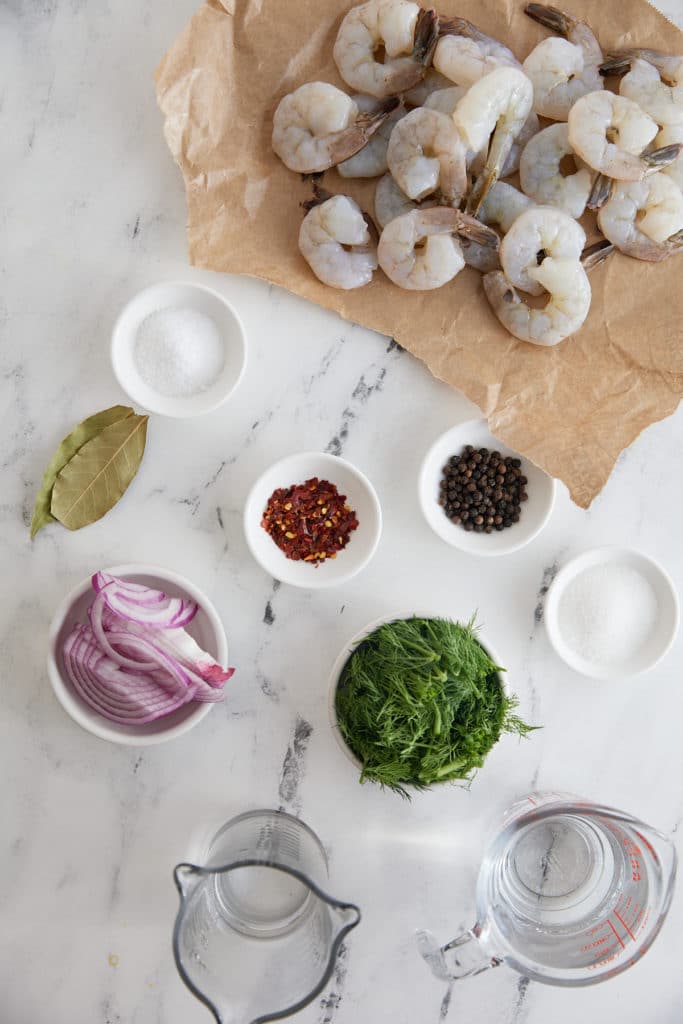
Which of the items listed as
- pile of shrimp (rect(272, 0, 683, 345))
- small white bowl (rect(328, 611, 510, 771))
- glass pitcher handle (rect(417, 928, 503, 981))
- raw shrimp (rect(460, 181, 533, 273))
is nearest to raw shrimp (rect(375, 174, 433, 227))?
pile of shrimp (rect(272, 0, 683, 345))

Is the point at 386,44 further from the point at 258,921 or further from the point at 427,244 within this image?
the point at 258,921

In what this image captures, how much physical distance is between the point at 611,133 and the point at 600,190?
0.10m

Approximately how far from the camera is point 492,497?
169 cm

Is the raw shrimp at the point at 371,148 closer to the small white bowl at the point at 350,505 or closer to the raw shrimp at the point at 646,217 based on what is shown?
the raw shrimp at the point at 646,217

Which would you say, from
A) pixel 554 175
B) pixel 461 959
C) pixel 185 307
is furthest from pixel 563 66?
pixel 461 959

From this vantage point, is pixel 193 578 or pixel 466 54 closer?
pixel 466 54

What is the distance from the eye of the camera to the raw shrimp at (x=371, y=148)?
5.41ft

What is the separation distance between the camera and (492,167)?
160cm

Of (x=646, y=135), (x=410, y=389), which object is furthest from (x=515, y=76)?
(x=410, y=389)

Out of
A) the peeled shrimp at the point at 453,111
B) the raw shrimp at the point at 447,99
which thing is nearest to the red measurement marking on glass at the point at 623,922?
the peeled shrimp at the point at 453,111

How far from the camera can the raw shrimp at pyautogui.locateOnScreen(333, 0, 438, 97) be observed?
159 centimetres

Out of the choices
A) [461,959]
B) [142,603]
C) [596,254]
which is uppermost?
[596,254]

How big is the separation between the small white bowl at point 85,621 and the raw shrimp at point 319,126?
85 centimetres

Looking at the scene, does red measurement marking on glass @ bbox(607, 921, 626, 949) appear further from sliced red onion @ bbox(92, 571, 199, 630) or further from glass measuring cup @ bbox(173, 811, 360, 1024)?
sliced red onion @ bbox(92, 571, 199, 630)
